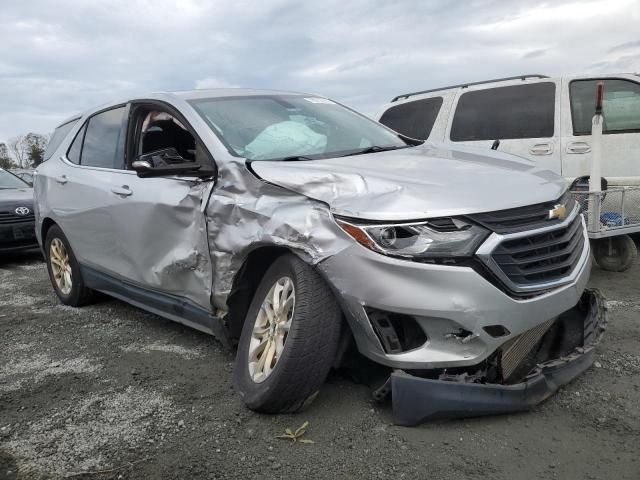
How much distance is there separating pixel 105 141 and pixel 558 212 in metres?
3.35

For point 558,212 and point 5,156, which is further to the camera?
point 5,156

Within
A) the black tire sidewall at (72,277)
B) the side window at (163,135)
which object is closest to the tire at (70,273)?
the black tire sidewall at (72,277)

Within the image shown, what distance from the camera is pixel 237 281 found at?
3.08 m

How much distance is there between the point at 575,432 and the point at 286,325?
1.33 m

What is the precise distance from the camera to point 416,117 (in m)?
6.97

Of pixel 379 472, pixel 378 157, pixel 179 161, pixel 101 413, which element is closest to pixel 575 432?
pixel 379 472

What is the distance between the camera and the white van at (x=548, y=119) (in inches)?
226

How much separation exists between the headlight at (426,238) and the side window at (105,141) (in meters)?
2.43

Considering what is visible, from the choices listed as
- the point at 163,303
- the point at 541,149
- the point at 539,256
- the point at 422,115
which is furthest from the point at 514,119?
the point at 163,303

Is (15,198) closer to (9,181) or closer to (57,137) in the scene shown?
(9,181)

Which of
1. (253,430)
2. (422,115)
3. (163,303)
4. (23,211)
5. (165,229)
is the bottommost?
(253,430)

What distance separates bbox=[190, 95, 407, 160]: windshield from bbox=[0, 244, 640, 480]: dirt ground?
1268 millimetres

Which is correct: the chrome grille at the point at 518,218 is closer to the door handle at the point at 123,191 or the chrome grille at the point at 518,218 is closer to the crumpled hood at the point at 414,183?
the crumpled hood at the point at 414,183

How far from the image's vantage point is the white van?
5.73 m
